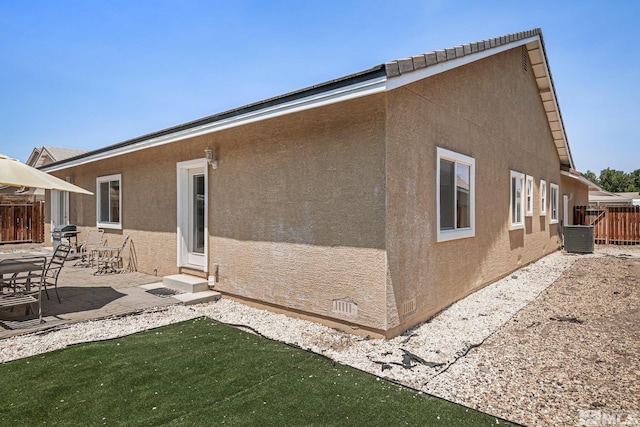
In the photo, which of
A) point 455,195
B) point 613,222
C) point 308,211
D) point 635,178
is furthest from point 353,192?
point 635,178

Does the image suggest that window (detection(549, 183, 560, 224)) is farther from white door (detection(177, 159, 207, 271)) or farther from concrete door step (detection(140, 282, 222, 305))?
concrete door step (detection(140, 282, 222, 305))

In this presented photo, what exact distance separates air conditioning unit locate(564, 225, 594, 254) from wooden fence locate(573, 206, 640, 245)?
4760mm

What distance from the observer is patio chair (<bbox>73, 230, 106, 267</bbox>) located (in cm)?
1117

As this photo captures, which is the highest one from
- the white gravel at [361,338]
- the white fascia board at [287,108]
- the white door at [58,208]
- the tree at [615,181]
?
the tree at [615,181]

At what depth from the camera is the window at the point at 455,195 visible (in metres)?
6.48

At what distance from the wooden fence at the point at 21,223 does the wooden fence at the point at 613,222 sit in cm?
3049

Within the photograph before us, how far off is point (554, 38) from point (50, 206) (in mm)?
20818

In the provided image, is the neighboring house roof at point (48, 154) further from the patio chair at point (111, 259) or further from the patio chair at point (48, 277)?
the patio chair at point (48, 277)

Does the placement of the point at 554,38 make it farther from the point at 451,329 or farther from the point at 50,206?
the point at 50,206

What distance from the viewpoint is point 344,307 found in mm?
5398

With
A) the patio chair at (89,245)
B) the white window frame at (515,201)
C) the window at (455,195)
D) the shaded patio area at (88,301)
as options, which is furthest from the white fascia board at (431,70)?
the patio chair at (89,245)

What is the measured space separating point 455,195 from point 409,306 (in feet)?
8.60

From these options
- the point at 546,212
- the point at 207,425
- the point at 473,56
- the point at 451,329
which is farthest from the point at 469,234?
the point at 546,212

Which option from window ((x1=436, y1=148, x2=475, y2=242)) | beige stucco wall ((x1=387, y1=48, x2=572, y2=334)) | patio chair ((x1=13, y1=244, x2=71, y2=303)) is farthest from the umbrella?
window ((x1=436, y1=148, x2=475, y2=242))
